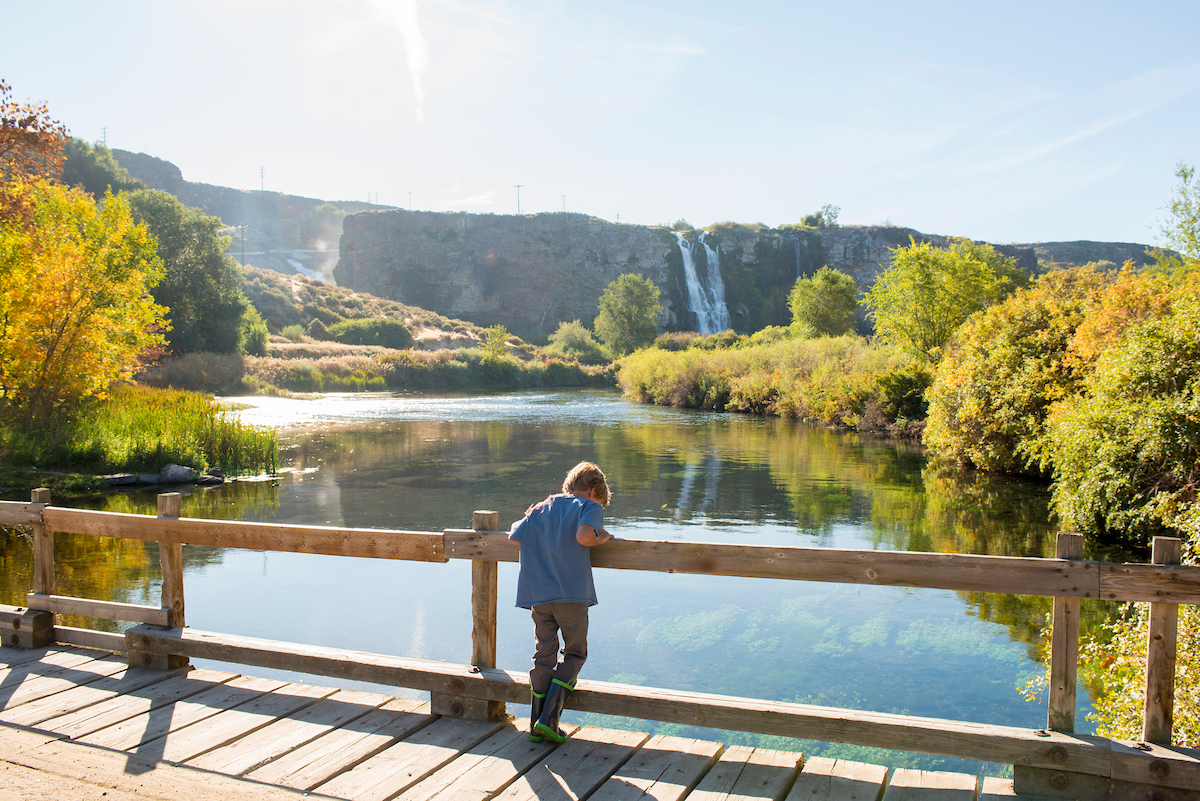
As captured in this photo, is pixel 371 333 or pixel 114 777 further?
pixel 371 333

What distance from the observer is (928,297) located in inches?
1358

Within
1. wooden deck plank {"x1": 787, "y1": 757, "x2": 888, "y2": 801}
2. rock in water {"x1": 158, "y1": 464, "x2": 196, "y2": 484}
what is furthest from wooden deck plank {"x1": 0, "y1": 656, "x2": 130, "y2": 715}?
rock in water {"x1": 158, "y1": 464, "x2": 196, "y2": 484}

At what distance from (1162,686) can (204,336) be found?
55484mm

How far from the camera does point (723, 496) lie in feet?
57.6

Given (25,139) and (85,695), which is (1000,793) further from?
(25,139)

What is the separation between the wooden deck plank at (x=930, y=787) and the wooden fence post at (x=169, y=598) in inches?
179

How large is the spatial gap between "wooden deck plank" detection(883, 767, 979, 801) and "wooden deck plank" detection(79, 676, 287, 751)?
378 cm

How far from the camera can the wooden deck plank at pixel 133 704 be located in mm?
4453

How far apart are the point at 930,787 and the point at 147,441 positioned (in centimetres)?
2004

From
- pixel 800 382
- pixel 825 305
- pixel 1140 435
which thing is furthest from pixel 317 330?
pixel 1140 435

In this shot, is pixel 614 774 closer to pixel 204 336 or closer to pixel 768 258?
pixel 204 336

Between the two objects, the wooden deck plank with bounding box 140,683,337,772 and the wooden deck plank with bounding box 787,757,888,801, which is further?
the wooden deck plank with bounding box 140,683,337,772

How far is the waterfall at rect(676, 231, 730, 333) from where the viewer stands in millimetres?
102812

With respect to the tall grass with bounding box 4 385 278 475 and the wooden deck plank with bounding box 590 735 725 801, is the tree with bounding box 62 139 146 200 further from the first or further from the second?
the wooden deck plank with bounding box 590 735 725 801
